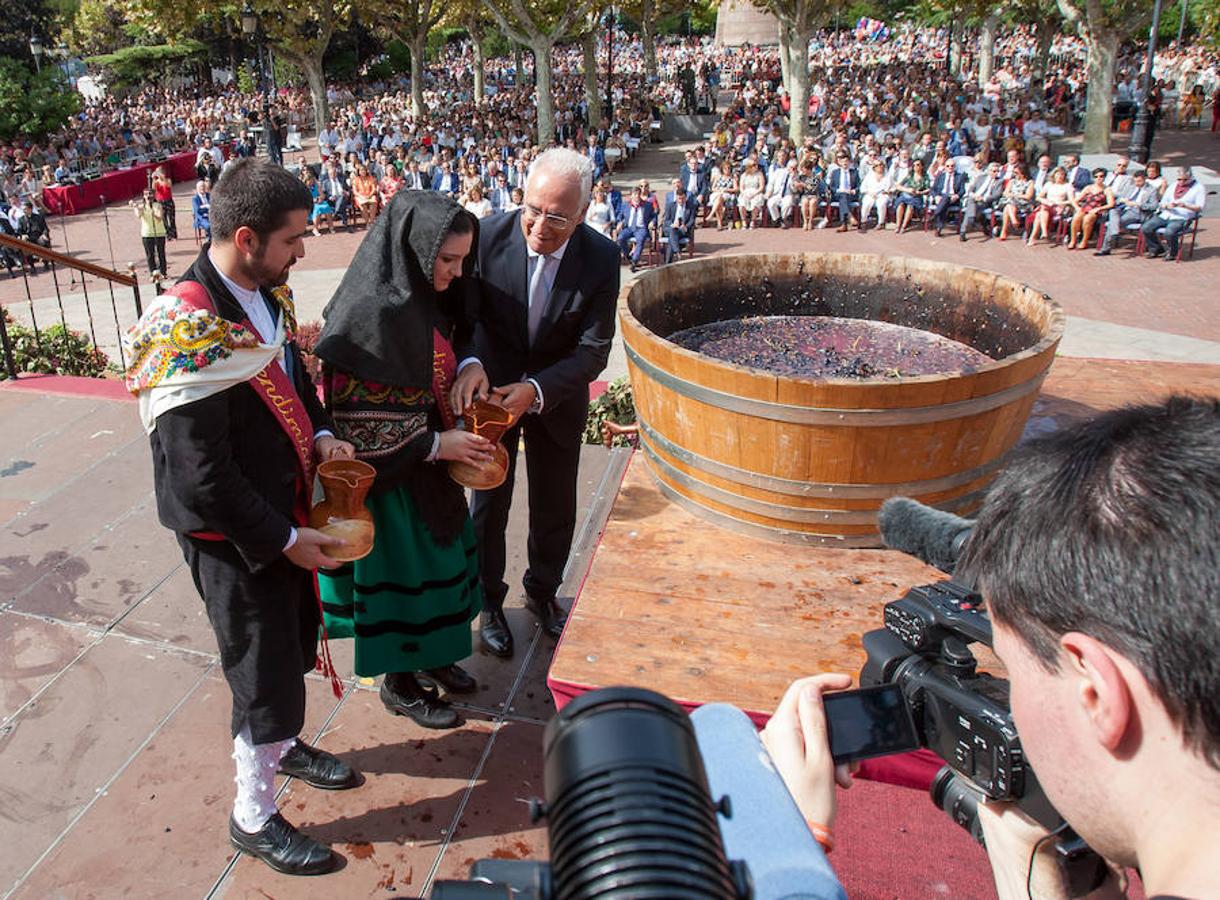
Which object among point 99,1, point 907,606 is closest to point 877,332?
point 907,606

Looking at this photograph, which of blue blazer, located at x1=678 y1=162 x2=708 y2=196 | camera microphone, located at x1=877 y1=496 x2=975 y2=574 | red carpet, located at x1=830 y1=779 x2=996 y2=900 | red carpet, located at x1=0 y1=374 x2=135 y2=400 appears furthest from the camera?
blue blazer, located at x1=678 y1=162 x2=708 y2=196

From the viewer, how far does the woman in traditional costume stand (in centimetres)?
279

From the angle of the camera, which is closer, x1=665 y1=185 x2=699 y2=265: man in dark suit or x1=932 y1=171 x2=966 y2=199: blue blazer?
x1=665 y1=185 x2=699 y2=265: man in dark suit

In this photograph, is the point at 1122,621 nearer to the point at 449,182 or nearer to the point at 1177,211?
the point at 1177,211

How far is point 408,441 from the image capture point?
301cm

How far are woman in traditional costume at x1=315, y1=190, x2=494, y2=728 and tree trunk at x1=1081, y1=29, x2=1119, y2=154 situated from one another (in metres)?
17.6

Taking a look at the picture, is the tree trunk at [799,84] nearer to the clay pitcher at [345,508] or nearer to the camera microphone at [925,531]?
the clay pitcher at [345,508]

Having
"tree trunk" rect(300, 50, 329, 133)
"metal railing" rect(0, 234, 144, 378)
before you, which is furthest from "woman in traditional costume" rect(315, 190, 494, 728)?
"tree trunk" rect(300, 50, 329, 133)

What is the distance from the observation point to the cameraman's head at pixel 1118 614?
87 cm

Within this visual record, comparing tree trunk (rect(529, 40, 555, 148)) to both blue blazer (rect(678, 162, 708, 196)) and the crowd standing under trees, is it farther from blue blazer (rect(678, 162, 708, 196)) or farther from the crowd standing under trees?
blue blazer (rect(678, 162, 708, 196))

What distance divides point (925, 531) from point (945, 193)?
47.3 ft

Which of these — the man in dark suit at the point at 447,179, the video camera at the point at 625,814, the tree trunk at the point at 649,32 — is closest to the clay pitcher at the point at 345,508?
the video camera at the point at 625,814

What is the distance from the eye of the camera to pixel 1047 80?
30.8m

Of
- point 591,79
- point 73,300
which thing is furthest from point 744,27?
point 73,300
